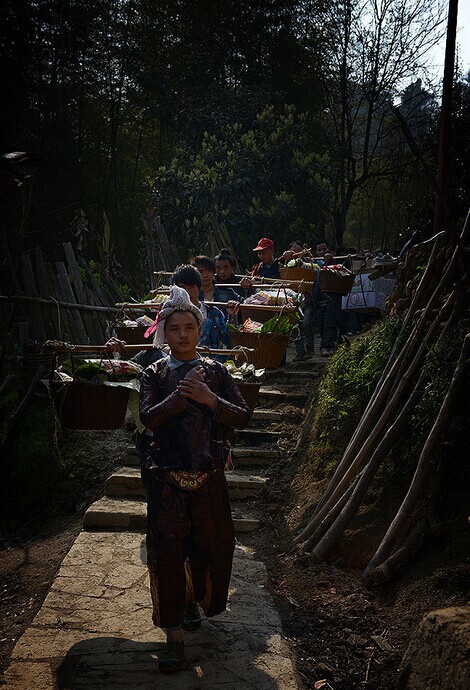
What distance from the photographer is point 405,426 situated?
16.5 ft

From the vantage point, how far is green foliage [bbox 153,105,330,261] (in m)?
14.5

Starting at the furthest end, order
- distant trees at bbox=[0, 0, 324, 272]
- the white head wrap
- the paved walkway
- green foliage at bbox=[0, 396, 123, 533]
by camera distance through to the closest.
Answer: distant trees at bbox=[0, 0, 324, 272], green foliage at bbox=[0, 396, 123, 533], the white head wrap, the paved walkway

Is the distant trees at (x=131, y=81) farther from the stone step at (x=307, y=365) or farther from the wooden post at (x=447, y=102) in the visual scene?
the wooden post at (x=447, y=102)

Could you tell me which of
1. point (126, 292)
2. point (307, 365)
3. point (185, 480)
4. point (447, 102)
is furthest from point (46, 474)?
point (447, 102)

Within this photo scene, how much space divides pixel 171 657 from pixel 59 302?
20.6ft

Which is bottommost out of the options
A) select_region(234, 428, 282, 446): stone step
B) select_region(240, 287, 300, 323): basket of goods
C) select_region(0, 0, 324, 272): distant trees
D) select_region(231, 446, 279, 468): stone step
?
select_region(231, 446, 279, 468): stone step

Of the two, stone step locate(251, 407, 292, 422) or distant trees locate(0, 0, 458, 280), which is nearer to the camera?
stone step locate(251, 407, 292, 422)

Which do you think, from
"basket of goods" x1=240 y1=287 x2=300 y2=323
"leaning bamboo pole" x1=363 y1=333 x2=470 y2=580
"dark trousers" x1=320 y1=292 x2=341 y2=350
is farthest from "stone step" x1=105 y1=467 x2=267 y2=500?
"dark trousers" x1=320 y1=292 x2=341 y2=350

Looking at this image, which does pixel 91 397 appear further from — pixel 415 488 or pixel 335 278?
pixel 335 278

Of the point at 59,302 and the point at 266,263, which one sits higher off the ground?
the point at 266,263

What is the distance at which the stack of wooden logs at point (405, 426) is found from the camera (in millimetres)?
4496

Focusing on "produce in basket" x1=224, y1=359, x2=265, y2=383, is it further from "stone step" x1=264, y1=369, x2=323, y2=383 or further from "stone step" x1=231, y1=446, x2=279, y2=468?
"stone step" x1=264, y1=369, x2=323, y2=383

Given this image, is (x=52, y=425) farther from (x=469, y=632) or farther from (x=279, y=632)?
(x=469, y=632)

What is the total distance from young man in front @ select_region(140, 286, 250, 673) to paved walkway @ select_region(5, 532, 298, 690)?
186 millimetres
